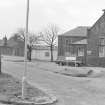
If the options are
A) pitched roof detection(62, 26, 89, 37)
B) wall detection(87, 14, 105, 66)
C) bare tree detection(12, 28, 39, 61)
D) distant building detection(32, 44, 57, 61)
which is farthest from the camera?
distant building detection(32, 44, 57, 61)

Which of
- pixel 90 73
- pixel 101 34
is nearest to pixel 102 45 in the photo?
pixel 101 34

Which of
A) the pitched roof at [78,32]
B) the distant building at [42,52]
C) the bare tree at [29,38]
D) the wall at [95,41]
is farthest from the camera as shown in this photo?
the distant building at [42,52]

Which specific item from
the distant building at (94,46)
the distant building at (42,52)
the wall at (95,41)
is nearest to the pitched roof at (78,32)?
the distant building at (42,52)

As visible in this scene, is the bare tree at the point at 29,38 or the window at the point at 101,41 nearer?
the window at the point at 101,41

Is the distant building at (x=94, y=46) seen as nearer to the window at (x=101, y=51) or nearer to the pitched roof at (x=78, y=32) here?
the window at (x=101, y=51)

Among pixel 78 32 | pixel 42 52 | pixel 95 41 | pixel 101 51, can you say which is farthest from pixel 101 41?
pixel 42 52

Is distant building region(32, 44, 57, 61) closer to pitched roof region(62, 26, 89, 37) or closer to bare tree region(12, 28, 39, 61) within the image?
bare tree region(12, 28, 39, 61)

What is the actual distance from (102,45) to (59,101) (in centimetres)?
2451

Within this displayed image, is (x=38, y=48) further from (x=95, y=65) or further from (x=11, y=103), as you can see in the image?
(x=11, y=103)

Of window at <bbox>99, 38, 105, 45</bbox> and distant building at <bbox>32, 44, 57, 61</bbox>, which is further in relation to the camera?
distant building at <bbox>32, 44, 57, 61</bbox>

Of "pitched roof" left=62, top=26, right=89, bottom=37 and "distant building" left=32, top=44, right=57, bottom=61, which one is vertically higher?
"pitched roof" left=62, top=26, right=89, bottom=37

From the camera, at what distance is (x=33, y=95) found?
36.2ft

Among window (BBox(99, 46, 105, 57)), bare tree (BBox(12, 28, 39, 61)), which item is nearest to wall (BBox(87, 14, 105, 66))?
window (BBox(99, 46, 105, 57))

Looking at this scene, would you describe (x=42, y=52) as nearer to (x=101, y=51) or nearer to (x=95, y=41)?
(x=95, y=41)
